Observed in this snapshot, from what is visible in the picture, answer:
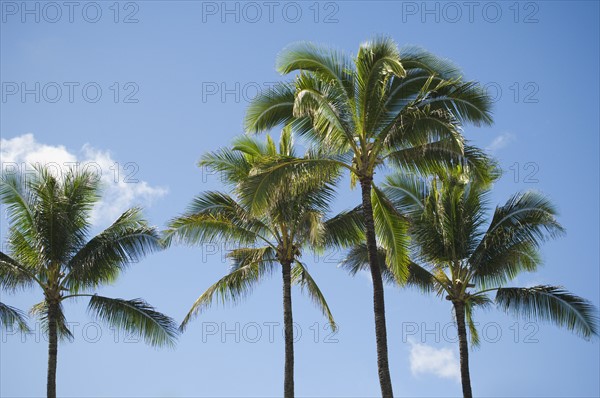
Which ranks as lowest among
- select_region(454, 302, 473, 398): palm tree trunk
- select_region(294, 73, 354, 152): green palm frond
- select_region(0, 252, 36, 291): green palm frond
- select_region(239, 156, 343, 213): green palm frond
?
select_region(454, 302, 473, 398): palm tree trunk

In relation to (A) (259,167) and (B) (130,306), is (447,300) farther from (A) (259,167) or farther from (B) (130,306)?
(B) (130,306)

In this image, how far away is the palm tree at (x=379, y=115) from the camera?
20438 millimetres

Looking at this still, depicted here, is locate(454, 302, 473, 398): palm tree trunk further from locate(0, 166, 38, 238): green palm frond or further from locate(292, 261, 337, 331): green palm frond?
locate(0, 166, 38, 238): green palm frond

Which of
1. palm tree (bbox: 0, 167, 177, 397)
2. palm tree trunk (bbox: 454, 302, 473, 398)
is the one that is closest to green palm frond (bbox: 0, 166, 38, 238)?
palm tree (bbox: 0, 167, 177, 397)

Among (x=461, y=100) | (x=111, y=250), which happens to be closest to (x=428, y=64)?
(x=461, y=100)

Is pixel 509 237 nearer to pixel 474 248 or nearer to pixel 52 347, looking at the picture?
pixel 474 248

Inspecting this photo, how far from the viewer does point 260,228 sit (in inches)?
994

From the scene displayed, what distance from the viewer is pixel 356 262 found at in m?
26.9

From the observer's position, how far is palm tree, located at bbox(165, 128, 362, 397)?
24.5m

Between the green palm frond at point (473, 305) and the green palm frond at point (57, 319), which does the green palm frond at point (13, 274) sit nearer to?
the green palm frond at point (57, 319)

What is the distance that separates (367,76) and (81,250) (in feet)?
32.1

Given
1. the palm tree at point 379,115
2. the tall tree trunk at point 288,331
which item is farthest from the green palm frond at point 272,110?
the tall tree trunk at point 288,331

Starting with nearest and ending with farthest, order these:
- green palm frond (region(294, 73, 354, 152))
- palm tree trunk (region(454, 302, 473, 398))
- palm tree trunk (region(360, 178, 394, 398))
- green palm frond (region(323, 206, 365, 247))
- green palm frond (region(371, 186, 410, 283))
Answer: palm tree trunk (region(360, 178, 394, 398)) < green palm frond (region(294, 73, 354, 152)) < green palm frond (region(371, 186, 410, 283)) < palm tree trunk (region(454, 302, 473, 398)) < green palm frond (region(323, 206, 365, 247))

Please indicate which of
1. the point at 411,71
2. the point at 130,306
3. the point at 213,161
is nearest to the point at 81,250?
the point at 130,306
